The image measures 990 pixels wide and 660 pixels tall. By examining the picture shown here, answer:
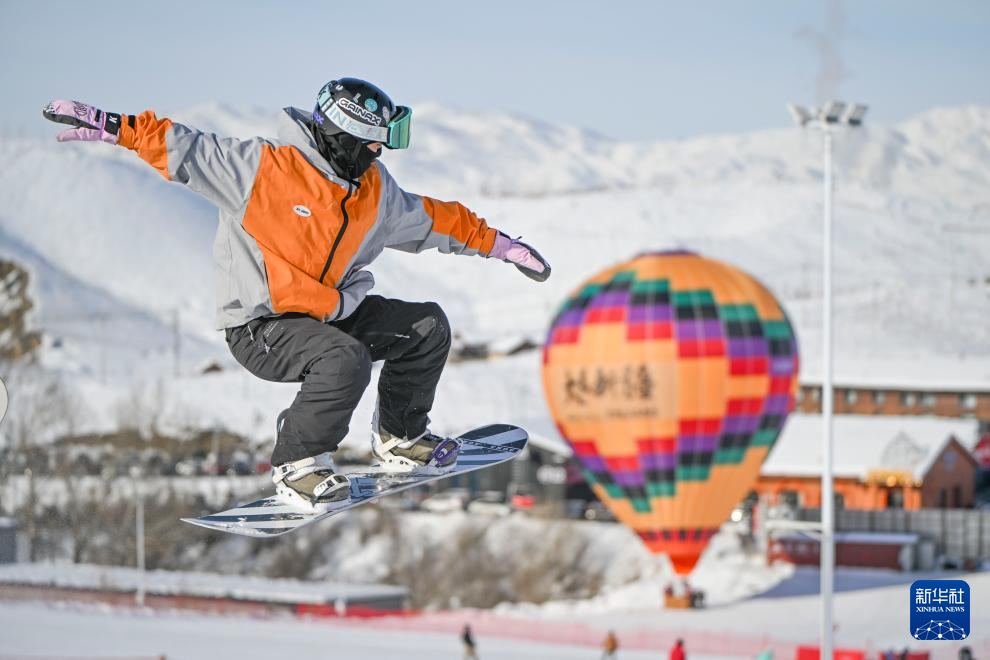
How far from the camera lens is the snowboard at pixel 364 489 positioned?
7195mm

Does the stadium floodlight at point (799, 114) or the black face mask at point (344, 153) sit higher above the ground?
→ the stadium floodlight at point (799, 114)

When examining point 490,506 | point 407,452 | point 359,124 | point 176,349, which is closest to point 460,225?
point 359,124

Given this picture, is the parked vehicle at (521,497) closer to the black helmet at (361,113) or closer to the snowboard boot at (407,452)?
the snowboard boot at (407,452)

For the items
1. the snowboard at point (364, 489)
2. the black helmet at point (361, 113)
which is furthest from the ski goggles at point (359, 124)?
the snowboard at point (364, 489)

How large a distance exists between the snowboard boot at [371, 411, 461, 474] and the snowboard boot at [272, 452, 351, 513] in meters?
0.59

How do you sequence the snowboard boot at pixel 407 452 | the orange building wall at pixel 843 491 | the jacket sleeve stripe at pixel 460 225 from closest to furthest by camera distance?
the jacket sleeve stripe at pixel 460 225, the snowboard boot at pixel 407 452, the orange building wall at pixel 843 491

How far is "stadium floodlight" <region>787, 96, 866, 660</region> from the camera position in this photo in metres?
30.2

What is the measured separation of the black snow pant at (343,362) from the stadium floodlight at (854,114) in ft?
104

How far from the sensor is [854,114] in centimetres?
3878

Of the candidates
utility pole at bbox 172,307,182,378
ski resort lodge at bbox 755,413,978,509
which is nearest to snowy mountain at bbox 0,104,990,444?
utility pole at bbox 172,307,182,378

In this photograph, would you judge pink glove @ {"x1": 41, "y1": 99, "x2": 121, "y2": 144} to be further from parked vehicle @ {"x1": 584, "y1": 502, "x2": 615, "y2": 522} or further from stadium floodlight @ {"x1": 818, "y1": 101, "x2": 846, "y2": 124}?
parked vehicle @ {"x1": 584, "y1": 502, "x2": 615, "y2": 522}

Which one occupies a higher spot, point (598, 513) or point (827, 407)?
point (827, 407)

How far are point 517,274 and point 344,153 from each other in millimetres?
128682

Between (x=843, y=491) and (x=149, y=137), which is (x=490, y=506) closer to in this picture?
(x=843, y=491)
